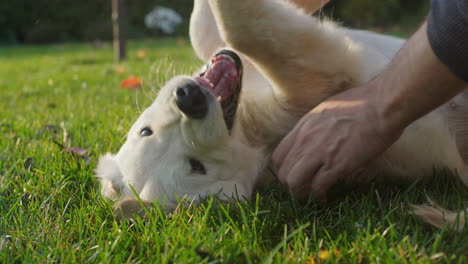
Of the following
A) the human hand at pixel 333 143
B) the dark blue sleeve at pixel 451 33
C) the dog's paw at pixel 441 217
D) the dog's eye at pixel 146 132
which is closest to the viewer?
the dark blue sleeve at pixel 451 33

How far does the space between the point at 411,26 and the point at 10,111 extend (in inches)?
485

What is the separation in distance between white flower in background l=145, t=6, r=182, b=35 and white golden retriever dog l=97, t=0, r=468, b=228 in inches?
527

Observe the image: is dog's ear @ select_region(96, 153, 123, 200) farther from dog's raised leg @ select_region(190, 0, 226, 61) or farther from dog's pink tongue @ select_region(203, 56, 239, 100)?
dog's raised leg @ select_region(190, 0, 226, 61)

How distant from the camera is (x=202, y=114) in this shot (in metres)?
1.78

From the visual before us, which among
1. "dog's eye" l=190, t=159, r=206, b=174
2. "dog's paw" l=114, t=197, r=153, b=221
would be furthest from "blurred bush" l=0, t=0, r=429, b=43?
"dog's paw" l=114, t=197, r=153, b=221

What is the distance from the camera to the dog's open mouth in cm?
198

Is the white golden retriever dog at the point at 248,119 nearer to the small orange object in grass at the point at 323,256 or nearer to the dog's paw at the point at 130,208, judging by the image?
the dog's paw at the point at 130,208

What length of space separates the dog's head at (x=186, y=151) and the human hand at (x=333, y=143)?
22 centimetres

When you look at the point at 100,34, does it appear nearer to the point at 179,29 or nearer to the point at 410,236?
the point at 179,29

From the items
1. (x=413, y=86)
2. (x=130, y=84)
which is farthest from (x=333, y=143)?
(x=130, y=84)

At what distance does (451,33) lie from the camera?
50.8 inches

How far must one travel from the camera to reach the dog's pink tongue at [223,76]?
200 cm

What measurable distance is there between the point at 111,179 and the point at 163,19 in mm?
A: 13788

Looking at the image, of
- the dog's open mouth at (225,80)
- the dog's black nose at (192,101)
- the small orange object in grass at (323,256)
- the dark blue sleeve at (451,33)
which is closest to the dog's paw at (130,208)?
the dog's black nose at (192,101)
